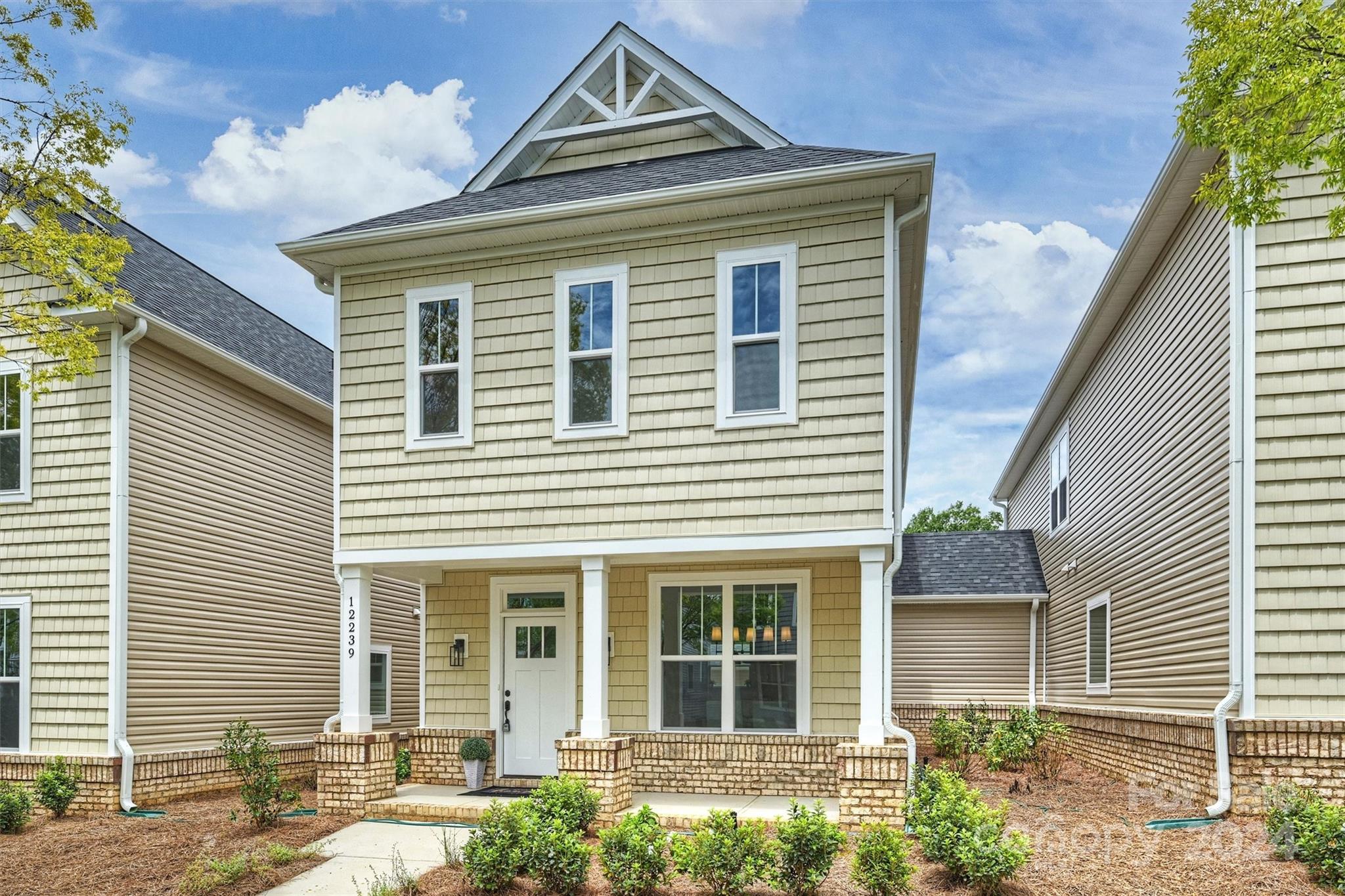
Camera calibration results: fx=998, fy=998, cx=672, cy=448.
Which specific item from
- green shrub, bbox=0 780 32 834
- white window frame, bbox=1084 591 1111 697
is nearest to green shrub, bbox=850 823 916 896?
white window frame, bbox=1084 591 1111 697

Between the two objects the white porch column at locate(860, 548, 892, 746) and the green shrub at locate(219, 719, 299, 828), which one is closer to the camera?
the white porch column at locate(860, 548, 892, 746)

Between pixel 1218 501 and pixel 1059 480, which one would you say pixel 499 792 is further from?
pixel 1059 480

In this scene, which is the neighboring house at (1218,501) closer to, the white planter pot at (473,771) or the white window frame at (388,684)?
the white planter pot at (473,771)

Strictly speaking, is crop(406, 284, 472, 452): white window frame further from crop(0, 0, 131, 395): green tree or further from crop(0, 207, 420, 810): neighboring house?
crop(0, 207, 420, 810): neighboring house

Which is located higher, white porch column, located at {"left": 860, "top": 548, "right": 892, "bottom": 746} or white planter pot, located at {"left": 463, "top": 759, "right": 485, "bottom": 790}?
white porch column, located at {"left": 860, "top": 548, "right": 892, "bottom": 746}

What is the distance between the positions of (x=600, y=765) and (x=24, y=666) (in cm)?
742

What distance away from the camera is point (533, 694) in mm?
12383

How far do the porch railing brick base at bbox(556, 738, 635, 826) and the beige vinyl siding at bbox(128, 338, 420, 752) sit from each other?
5.61 meters

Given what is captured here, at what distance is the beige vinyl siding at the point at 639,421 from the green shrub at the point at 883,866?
10.8 feet

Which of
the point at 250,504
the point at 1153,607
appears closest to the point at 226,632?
the point at 250,504

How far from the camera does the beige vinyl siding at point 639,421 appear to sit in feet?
32.8

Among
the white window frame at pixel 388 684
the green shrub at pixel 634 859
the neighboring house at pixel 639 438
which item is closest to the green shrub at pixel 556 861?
the green shrub at pixel 634 859

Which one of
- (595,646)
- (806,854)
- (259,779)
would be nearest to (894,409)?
(595,646)

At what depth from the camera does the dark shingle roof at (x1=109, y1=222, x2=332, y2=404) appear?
43.8 ft
